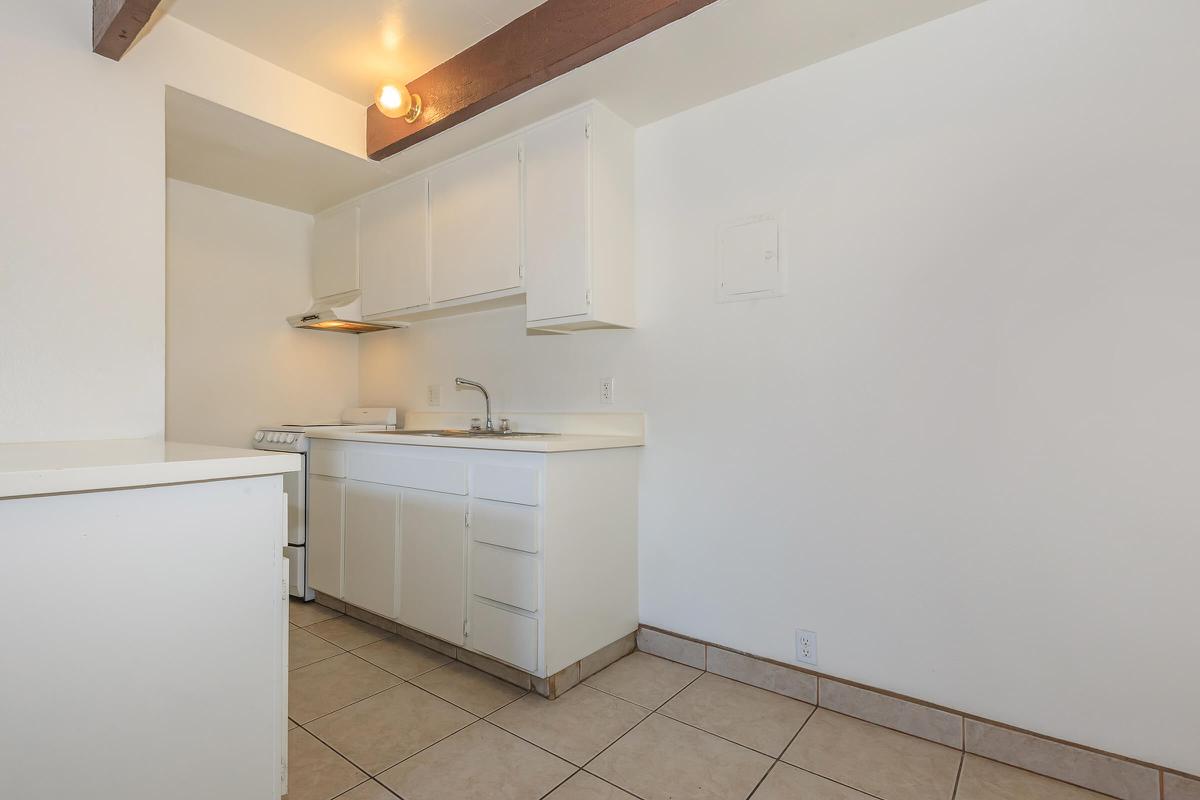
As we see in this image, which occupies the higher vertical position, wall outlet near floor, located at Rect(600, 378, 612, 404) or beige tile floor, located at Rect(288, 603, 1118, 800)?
wall outlet near floor, located at Rect(600, 378, 612, 404)

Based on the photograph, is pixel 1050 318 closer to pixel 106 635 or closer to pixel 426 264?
pixel 106 635

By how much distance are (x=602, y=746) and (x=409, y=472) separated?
1.31 metres

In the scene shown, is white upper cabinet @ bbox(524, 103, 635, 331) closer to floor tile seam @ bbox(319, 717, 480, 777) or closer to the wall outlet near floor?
the wall outlet near floor

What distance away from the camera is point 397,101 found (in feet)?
7.76

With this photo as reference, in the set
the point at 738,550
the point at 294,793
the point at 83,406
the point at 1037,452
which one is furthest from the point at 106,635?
the point at 1037,452

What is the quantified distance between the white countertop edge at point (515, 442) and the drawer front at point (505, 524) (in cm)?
22

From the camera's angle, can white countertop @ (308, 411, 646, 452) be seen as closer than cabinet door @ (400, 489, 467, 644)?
Yes

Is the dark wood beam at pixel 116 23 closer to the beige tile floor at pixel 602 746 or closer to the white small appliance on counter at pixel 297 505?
the white small appliance on counter at pixel 297 505

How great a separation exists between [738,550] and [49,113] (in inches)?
107

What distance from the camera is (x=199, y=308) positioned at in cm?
308

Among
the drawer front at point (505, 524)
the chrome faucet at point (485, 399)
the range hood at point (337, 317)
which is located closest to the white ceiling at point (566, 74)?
the range hood at point (337, 317)

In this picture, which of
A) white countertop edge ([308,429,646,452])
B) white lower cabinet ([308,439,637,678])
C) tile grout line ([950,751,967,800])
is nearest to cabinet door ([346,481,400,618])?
white lower cabinet ([308,439,637,678])

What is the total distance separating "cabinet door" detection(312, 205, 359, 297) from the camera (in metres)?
3.30

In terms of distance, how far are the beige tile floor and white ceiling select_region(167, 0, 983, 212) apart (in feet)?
7.14
